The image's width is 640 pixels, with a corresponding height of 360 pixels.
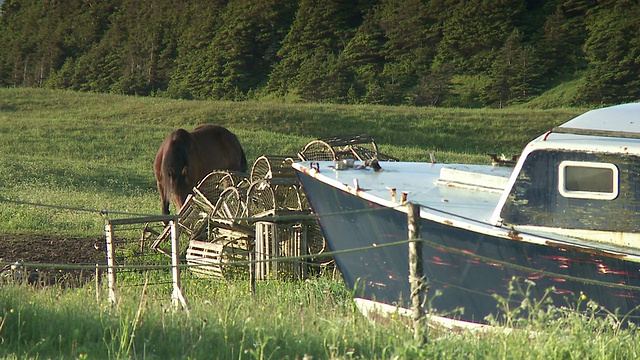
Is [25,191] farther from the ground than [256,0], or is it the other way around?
[256,0]

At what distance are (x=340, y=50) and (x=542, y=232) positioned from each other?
57.4m

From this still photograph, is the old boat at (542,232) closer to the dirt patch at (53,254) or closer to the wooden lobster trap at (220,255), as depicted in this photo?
the wooden lobster trap at (220,255)

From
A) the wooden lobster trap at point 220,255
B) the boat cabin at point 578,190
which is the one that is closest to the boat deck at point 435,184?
the boat cabin at point 578,190

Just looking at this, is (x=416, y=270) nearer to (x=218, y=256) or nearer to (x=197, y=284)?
(x=197, y=284)

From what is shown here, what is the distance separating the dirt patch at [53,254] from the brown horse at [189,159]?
1.46 metres

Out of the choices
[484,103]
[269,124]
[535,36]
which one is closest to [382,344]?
[269,124]

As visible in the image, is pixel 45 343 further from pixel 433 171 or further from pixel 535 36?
pixel 535 36

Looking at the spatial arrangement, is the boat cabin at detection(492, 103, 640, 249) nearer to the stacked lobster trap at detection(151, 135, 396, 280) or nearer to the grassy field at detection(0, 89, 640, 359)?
the grassy field at detection(0, 89, 640, 359)

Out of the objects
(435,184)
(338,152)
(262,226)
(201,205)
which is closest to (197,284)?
(262,226)

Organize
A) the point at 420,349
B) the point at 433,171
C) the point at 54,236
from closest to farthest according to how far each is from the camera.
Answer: the point at 420,349 → the point at 433,171 → the point at 54,236

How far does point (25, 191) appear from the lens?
58.4 ft

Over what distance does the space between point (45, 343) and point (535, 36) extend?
190ft

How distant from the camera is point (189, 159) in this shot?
14328 millimetres

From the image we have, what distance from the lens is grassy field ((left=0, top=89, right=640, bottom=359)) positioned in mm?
5406
